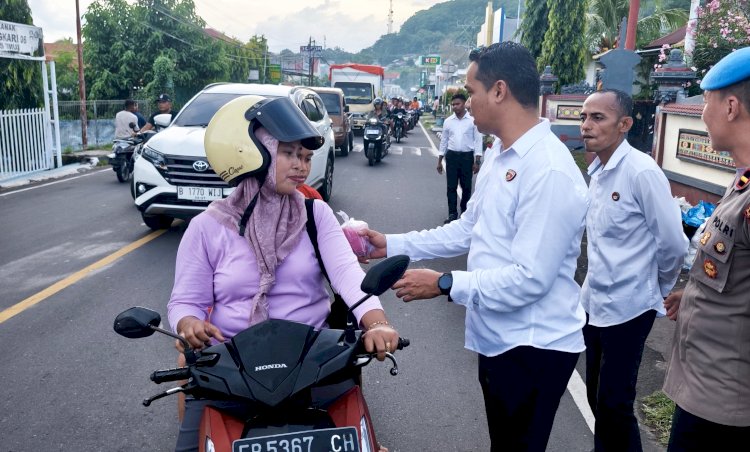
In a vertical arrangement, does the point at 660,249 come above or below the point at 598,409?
above

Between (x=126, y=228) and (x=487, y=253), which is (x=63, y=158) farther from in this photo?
(x=487, y=253)

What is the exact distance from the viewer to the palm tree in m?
29.0

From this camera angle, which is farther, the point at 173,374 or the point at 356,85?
the point at 356,85

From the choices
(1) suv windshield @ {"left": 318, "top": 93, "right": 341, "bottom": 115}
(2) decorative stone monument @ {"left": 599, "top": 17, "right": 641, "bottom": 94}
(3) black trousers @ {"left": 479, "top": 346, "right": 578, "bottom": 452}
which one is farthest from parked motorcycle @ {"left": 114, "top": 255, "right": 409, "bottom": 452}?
(1) suv windshield @ {"left": 318, "top": 93, "right": 341, "bottom": 115}

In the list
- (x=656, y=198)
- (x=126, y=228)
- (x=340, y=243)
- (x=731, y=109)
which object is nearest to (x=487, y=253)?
(x=340, y=243)

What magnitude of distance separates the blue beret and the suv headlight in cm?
687

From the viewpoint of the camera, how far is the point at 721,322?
2.05 m

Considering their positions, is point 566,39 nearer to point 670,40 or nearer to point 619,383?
point 670,40

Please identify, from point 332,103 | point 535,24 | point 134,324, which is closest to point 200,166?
point 134,324

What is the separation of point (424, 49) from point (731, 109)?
192260 millimetres

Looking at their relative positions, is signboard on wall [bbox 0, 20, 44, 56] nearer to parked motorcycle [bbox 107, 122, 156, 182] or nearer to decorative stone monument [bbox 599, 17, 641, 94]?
parked motorcycle [bbox 107, 122, 156, 182]

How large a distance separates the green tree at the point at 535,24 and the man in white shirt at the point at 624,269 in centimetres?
2586

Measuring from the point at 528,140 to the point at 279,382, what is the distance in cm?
113

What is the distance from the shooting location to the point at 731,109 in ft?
6.71
